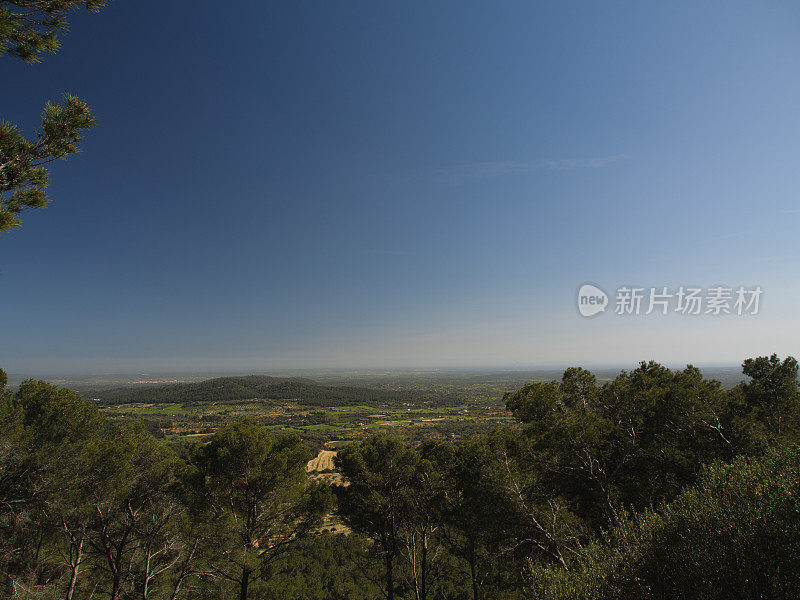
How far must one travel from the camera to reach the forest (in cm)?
942

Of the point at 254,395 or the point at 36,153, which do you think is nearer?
the point at 36,153

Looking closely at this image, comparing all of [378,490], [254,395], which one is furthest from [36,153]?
[254,395]

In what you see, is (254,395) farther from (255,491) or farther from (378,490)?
(378,490)

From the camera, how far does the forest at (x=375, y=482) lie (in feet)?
30.9

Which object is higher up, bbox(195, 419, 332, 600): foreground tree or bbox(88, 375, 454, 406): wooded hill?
bbox(195, 419, 332, 600): foreground tree

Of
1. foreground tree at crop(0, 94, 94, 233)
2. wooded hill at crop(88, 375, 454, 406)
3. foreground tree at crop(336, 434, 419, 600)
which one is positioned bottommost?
wooded hill at crop(88, 375, 454, 406)

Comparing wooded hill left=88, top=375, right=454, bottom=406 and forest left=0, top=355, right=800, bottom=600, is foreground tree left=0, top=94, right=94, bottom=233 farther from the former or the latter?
wooded hill left=88, top=375, right=454, bottom=406

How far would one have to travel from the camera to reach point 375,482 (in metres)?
11.4

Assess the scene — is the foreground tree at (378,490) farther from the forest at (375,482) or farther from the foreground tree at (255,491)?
the foreground tree at (255,491)

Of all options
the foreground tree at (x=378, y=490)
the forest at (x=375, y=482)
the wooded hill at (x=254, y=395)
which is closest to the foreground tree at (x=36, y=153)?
the forest at (x=375, y=482)

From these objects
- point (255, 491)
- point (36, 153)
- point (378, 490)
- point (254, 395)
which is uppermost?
point (36, 153)

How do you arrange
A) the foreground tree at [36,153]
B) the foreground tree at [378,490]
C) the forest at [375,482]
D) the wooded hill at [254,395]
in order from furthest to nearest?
the wooded hill at [254,395] < the foreground tree at [378,490] < the forest at [375,482] < the foreground tree at [36,153]

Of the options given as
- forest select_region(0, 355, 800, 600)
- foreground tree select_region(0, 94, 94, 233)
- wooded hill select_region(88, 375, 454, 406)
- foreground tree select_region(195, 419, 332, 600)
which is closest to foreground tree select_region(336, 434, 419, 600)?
forest select_region(0, 355, 800, 600)

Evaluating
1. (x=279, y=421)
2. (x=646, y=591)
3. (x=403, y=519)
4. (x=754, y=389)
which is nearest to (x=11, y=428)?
(x=403, y=519)
